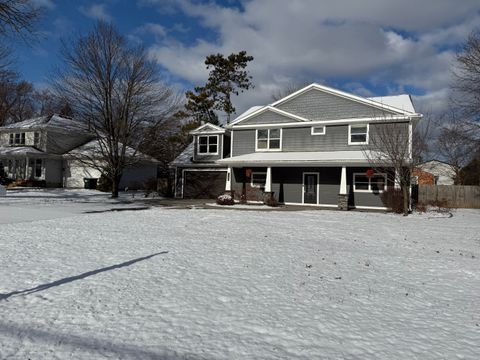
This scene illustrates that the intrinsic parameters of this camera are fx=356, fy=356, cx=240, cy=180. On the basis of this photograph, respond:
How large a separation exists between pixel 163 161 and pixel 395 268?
94.2 feet

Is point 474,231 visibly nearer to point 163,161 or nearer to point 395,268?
point 395,268

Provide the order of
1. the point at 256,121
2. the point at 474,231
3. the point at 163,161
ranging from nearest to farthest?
1. the point at 474,231
2. the point at 256,121
3. the point at 163,161

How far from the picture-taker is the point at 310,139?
22.3 meters

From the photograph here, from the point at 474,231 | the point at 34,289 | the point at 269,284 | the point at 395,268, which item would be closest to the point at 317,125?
the point at 474,231

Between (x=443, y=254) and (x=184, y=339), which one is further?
(x=443, y=254)

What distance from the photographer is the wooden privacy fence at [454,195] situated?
2320 cm

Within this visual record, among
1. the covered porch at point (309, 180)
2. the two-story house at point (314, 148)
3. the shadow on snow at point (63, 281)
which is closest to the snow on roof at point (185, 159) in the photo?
the two-story house at point (314, 148)

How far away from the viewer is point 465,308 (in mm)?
4902

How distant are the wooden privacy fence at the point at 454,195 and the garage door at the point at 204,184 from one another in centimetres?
1358

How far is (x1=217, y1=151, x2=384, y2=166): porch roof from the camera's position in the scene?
63.6 feet

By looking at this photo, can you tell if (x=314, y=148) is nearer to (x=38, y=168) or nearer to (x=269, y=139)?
(x=269, y=139)

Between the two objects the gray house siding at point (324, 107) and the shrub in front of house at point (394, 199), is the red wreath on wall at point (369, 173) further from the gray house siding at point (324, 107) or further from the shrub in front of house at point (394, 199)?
the gray house siding at point (324, 107)

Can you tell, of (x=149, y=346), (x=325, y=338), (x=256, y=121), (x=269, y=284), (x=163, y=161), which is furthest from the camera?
(x=163, y=161)

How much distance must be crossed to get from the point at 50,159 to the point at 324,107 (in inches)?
981
